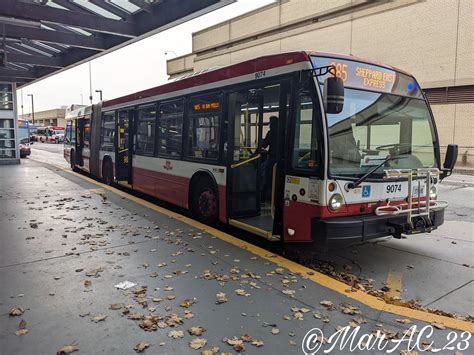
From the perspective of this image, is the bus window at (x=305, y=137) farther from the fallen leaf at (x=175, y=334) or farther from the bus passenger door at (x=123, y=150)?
the bus passenger door at (x=123, y=150)

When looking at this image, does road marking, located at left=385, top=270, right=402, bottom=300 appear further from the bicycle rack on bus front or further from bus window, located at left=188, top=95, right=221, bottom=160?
bus window, located at left=188, top=95, right=221, bottom=160

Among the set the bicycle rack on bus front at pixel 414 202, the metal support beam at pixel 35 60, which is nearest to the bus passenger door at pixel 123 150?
the metal support beam at pixel 35 60

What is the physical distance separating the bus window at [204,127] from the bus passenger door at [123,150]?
365 centimetres

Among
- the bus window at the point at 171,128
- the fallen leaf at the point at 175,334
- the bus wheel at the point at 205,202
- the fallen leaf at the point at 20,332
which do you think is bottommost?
the fallen leaf at the point at 175,334

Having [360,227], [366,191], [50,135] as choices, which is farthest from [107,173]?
[50,135]

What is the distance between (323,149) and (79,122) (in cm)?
1298

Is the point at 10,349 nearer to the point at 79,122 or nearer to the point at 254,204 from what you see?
the point at 254,204

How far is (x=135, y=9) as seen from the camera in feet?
29.2

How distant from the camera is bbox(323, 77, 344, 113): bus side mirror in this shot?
452cm

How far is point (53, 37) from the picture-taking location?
10336 mm

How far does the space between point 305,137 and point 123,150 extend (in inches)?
298

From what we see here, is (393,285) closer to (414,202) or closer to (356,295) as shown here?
(356,295)

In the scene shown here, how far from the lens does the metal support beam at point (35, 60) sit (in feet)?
43.4

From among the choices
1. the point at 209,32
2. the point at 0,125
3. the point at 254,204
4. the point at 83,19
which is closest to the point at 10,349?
the point at 254,204
